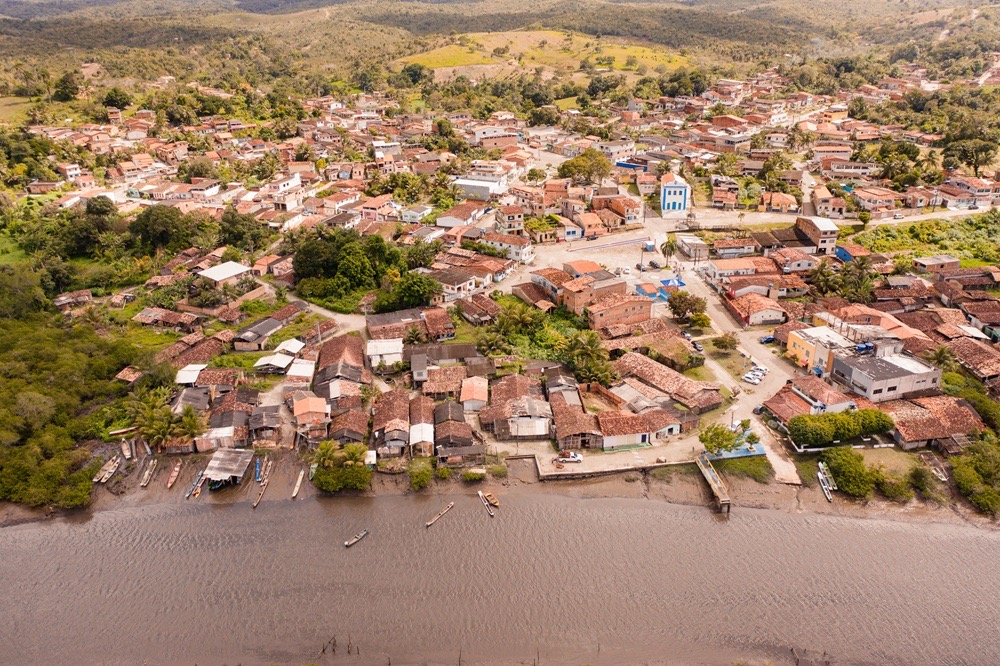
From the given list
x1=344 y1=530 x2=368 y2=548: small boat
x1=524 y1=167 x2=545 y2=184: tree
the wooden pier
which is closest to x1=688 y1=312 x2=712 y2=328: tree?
the wooden pier

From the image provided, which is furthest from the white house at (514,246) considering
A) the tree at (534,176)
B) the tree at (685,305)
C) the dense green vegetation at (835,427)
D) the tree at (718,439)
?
the dense green vegetation at (835,427)

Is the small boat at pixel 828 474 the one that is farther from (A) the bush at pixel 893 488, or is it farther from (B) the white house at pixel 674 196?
(B) the white house at pixel 674 196

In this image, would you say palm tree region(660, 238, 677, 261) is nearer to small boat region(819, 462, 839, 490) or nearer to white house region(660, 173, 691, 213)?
white house region(660, 173, 691, 213)

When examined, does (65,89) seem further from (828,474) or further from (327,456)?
(828,474)

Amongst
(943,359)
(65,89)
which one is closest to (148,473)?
(943,359)

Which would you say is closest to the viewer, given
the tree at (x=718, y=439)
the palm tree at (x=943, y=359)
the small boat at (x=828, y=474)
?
the small boat at (x=828, y=474)

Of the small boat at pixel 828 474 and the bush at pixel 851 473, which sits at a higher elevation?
the bush at pixel 851 473
